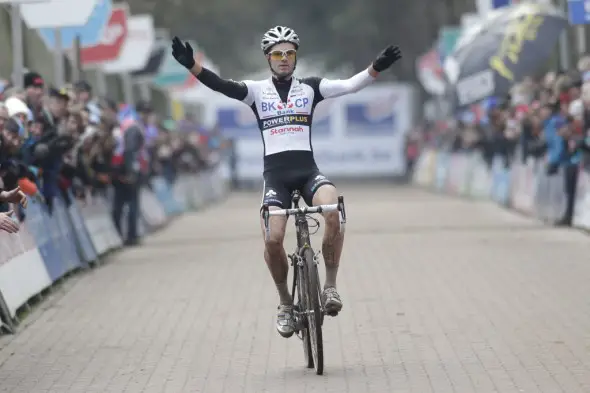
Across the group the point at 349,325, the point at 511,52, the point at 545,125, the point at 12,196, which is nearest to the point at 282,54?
the point at 12,196

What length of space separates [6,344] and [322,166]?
40678mm

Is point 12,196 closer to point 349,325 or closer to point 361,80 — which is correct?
point 361,80

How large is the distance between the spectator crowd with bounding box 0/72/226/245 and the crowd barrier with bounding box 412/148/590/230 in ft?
19.2

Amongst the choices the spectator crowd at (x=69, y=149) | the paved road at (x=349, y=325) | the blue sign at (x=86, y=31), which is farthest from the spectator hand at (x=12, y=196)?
the blue sign at (x=86, y=31)

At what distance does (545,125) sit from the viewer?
75.0ft

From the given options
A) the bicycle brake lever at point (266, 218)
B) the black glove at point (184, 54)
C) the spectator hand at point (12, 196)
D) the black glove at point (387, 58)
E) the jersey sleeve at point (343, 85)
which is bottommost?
the bicycle brake lever at point (266, 218)

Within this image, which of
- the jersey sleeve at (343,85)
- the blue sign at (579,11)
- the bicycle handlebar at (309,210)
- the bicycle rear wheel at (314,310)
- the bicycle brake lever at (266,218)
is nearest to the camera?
the bicycle rear wheel at (314,310)

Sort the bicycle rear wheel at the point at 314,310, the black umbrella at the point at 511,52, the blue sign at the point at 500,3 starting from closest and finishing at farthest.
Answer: the bicycle rear wheel at the point at 314,310, the black umbrella at the point at 511,52, the blue sign at the point at 500,3

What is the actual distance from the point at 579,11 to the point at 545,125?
2822 mm

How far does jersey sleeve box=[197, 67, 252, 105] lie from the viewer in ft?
35.3

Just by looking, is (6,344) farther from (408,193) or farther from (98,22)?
(408,193)

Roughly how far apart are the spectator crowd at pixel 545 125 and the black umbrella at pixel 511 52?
1.59ft

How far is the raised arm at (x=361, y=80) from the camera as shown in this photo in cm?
1091

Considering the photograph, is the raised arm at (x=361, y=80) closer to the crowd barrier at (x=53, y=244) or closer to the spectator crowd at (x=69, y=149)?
the spectator crowd at (x=69, y=149)
